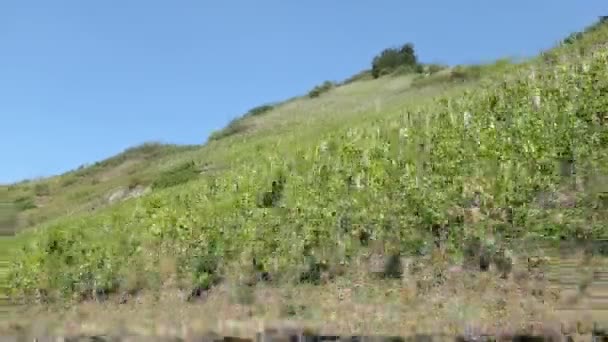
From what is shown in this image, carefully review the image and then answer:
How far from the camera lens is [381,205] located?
8375 mm

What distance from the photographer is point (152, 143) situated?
4009 cm

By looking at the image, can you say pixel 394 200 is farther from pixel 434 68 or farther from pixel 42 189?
pixel 434 68

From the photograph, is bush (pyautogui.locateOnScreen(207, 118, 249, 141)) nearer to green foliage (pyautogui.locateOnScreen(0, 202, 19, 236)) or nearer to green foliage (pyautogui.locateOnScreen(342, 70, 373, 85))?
green foliage (pyautogui.locateOnScreen(342, 70, 373, 85))

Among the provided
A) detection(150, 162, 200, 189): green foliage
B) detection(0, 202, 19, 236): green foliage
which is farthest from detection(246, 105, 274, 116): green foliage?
detection(0, 202, 19, 236): green foliage

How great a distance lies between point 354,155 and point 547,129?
2810mm

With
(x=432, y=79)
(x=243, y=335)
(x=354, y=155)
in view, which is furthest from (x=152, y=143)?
(x=243, y=335)

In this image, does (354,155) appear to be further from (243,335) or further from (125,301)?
(243,335)

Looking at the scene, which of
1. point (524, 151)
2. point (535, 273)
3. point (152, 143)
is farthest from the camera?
point (152, 143)

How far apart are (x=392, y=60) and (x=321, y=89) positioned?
4.13m

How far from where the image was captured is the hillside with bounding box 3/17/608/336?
24.3 feet

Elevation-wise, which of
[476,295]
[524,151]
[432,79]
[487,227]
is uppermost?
[432,79]

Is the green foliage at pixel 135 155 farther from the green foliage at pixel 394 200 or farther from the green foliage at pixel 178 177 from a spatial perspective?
the green foliage at pixel 394 200

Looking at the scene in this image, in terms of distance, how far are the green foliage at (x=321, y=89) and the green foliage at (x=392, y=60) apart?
2424 mm

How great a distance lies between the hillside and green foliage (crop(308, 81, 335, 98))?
2678 cm
